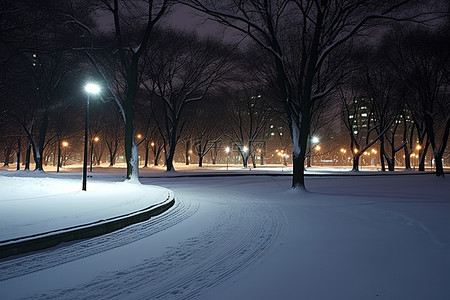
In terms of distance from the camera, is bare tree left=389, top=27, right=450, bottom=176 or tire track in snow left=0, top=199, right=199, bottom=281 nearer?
tire track in snow left=0, top=199, right=199, bottom=281

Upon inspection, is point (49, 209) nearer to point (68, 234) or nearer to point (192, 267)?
point (68, 234)

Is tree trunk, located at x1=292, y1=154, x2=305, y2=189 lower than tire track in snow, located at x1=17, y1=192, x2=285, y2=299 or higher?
higher

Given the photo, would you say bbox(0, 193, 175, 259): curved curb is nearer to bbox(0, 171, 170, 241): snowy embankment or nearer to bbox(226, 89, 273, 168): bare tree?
bbox(0, 171, 170, 241): snowy embankment

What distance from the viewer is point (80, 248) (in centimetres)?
544

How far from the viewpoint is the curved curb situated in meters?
4.98

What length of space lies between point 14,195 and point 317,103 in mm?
28288

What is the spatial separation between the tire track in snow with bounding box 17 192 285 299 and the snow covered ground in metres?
0.01

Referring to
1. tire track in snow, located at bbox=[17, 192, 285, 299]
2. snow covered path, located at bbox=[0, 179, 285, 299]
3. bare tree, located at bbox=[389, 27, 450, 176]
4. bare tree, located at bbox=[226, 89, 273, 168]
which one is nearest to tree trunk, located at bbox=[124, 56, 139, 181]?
snow covered path, located at bbox=[0, 179, 285, 299]

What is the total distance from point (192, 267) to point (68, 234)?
2.83m

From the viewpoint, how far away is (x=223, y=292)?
3.71 metres

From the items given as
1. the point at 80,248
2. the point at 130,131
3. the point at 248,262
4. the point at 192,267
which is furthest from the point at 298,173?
the point at 80,248

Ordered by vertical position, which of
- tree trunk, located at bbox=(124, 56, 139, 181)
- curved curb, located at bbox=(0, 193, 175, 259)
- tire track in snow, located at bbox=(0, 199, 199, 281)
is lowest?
tire track in snow, located at bbox=(0, 199, 199, 281)

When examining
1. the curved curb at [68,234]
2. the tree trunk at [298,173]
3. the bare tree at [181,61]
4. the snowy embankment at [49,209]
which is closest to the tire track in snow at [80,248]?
the curved curb at [68,234]

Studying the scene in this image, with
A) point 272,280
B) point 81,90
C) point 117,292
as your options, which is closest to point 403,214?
point 272,280
